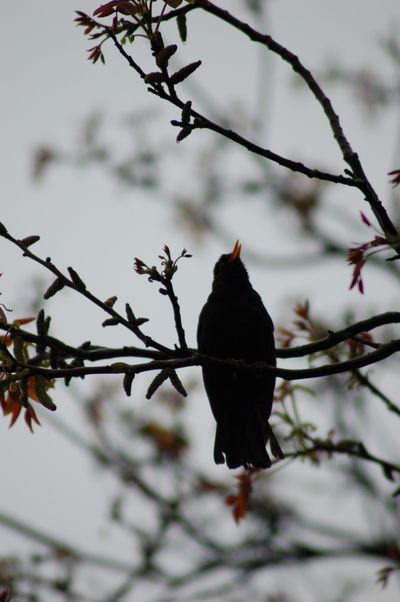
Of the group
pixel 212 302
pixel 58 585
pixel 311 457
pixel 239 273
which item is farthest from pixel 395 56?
pixel 58 585

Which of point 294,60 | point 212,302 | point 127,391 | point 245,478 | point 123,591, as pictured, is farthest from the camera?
point 123,591

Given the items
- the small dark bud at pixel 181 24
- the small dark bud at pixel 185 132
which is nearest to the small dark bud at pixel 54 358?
the small dark bud at pixel 185 132

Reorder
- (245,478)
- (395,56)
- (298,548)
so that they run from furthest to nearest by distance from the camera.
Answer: (395,56) < (298,548) < (245,478)

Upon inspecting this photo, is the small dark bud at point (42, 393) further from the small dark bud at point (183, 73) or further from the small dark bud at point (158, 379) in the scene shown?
the small dark bud at point (183, 73)

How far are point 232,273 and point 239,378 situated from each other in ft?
3.76

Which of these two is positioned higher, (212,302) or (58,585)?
(212,302)

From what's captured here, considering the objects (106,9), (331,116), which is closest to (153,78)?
(106,9)

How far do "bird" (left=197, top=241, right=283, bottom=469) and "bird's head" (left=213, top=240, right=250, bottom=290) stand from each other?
0.22 meters

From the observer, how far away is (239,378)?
3535 millimetres

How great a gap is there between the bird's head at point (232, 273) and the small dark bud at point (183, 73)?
8.59 ft

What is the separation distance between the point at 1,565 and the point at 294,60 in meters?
3.47

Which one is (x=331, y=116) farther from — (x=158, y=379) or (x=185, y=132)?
(x=158, y=379)

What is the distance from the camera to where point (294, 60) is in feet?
8.35

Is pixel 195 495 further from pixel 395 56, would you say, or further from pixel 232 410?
pixel 395 56
